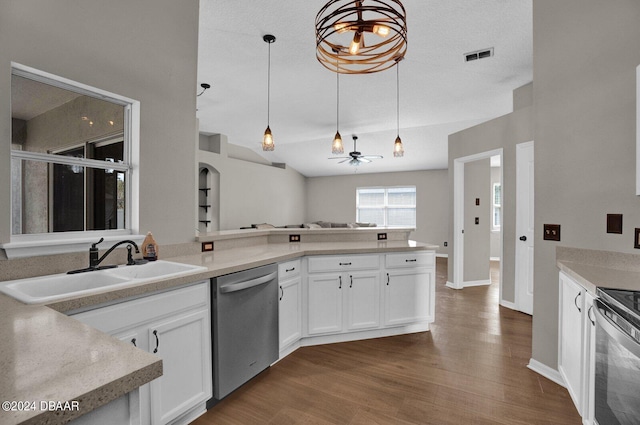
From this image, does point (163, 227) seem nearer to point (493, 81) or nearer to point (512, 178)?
point (512, 178)

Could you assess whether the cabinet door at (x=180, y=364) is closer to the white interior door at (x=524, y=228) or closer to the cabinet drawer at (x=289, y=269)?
the cabinet drawer at (x=289, y=269)

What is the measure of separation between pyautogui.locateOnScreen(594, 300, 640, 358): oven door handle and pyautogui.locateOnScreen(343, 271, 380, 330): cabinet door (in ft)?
5.60

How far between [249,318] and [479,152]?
12.9 ft

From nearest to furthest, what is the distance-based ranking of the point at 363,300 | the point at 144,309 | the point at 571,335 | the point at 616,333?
the point at 616,333
the point at 144,309
the point at 571,335
the point at 363,300

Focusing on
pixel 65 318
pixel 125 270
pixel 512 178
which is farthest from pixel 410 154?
pixel 65 318

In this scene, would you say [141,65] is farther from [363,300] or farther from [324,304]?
[363,300]

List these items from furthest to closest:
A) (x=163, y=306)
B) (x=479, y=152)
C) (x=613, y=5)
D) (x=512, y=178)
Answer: (x=479, y=152) → (x=512, y=178) → (x=613, y=5) → (x=163, y=306)

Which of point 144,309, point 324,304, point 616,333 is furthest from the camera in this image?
point 324,304

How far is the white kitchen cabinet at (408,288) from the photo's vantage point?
3061 millimetres

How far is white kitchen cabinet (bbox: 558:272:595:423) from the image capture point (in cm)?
162

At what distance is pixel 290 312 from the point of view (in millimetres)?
2656

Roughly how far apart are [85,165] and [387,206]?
8.57 metres

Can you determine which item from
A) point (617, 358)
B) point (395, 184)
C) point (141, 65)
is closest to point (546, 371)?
point (617, 358)

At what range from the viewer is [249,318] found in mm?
2174
